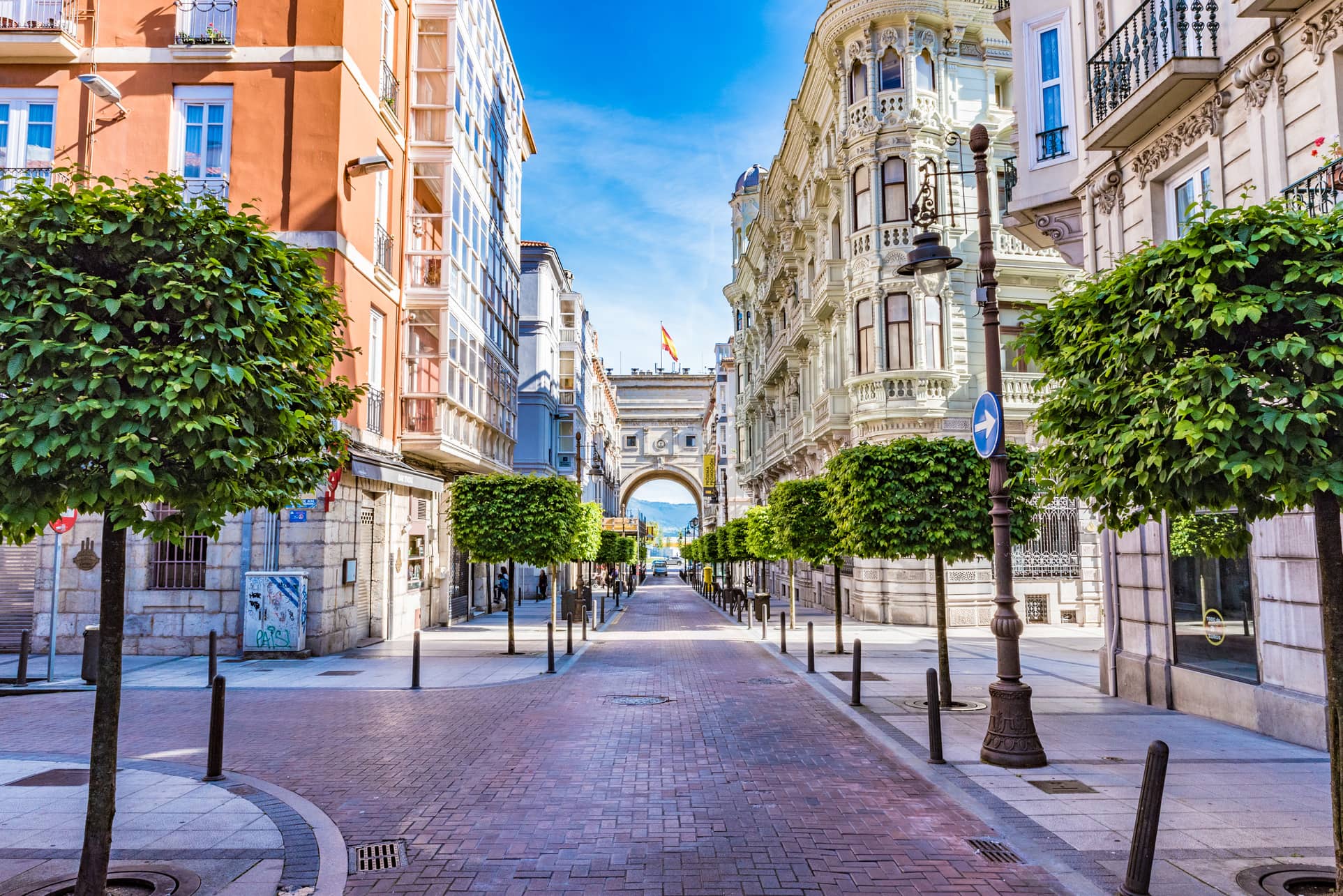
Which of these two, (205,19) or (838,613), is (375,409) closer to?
(205,19)

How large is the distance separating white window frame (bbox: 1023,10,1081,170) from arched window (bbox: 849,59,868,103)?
13.9 metres

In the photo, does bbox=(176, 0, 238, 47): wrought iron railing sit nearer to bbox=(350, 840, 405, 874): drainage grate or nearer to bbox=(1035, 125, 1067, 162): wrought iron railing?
bbox=(1035, 125, 1067, 162): wrought iron railing

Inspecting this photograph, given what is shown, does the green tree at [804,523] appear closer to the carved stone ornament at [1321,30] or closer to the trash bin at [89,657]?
the carved stone ornament at [1321,30]

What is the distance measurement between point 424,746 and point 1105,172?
12707mm

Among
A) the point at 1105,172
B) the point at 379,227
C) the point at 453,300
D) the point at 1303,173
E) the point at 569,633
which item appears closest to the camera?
the point at 1303,173

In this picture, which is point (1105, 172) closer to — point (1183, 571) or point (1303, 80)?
point (1303, 80)

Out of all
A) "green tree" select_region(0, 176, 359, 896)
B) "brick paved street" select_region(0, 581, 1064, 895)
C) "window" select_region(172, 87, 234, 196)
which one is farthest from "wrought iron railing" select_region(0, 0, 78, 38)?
"green tree" select_region(0, 176, 359, 896)

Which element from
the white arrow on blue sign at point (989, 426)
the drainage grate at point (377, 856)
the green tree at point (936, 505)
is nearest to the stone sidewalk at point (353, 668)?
the green tree at point (936, 505)

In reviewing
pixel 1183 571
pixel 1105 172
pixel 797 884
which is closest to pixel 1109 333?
pixel 797 884

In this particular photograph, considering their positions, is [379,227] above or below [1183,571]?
above

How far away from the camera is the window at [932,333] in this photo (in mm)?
26672

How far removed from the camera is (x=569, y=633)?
766 inches

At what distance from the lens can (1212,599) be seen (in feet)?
36.5

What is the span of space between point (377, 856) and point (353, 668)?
442 inches
